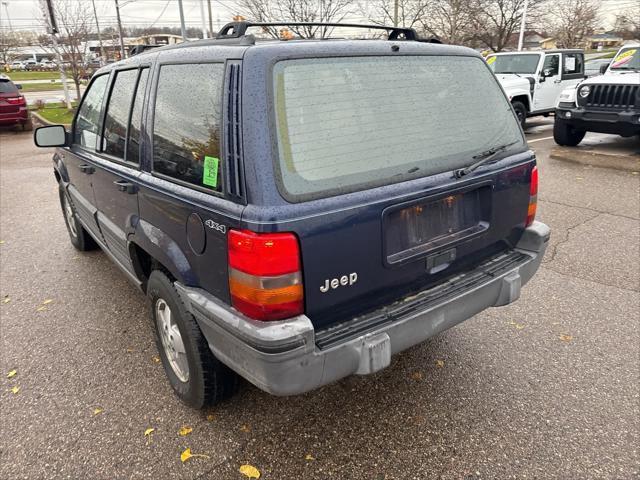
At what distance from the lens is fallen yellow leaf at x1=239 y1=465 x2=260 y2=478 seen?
2188mm

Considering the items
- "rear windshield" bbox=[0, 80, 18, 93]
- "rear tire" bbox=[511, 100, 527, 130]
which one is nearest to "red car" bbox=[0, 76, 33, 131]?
Answer: "rear windshield" bbox=[0, 80, 18, 93]

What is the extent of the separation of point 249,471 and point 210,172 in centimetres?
139

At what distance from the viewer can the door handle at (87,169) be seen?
11.4ft

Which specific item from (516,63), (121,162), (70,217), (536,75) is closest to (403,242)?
(121,162)

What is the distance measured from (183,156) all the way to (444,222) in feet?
4.26

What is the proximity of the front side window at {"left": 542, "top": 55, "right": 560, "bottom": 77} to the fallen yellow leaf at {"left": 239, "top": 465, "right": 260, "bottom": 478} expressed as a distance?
1235 centimetres

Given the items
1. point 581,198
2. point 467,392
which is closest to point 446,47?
point 467,392

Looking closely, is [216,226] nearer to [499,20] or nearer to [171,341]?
[171,341]

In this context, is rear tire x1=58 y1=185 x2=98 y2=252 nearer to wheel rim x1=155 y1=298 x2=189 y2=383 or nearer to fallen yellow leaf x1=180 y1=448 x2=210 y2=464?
wheel rim x1=155 y1=298 x2=189 y2=383

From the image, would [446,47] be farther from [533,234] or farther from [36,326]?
[36,326]

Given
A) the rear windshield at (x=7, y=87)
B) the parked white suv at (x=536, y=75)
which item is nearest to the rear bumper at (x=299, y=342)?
the parked white suv at (x=536, y=75)

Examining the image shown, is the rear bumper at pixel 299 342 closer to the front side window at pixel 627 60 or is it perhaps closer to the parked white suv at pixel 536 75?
the front side window at pixel 627 60

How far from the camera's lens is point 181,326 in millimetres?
2373

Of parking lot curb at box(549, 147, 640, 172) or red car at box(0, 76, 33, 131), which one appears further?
red car at box(0, 76, 33, 131)
